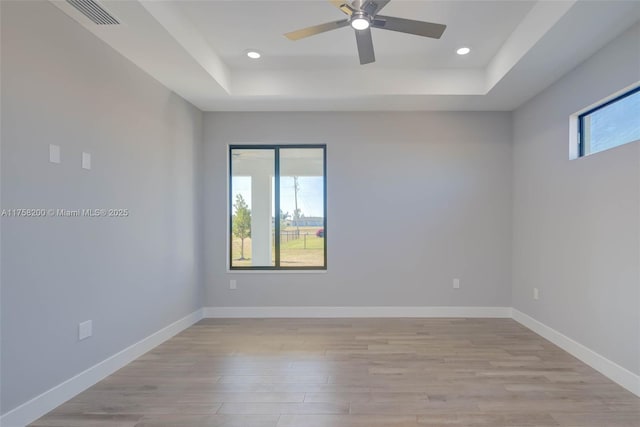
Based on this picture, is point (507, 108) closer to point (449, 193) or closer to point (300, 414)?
point (449, 193)

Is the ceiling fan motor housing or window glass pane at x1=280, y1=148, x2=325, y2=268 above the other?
the ceiling fan motor housing

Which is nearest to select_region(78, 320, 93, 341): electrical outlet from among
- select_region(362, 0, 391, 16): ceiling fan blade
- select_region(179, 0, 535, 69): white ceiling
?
select_region(179, 0, 535, 69): white ceiling

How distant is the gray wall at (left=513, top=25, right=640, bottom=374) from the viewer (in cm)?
253

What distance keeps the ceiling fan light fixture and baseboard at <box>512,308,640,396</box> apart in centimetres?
A: 310

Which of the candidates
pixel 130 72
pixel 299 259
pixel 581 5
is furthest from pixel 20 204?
pixel 581 5

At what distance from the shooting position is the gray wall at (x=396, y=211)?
439 centimetres

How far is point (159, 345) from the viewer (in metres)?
3.42

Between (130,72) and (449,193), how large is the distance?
12.3 feet

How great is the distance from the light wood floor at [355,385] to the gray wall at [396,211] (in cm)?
79

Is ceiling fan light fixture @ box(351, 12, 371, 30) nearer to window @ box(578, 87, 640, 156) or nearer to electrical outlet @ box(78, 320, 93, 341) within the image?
window @ box(578, 87, 640, 156)

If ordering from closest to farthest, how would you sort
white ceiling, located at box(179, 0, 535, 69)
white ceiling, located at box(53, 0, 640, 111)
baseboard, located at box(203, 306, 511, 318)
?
white ceiling, located at box(53, 0, 640, 111) → white ceiling, located at box(179, 0, 535, 69) → baseboard, located at box(203, 306, 511, 318)

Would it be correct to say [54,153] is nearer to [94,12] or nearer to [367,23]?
[94,12]

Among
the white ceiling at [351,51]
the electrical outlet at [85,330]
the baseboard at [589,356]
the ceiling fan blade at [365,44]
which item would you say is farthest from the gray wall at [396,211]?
the electrical outlet at [85,330]

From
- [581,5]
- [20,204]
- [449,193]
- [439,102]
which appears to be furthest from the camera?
[449,193]
